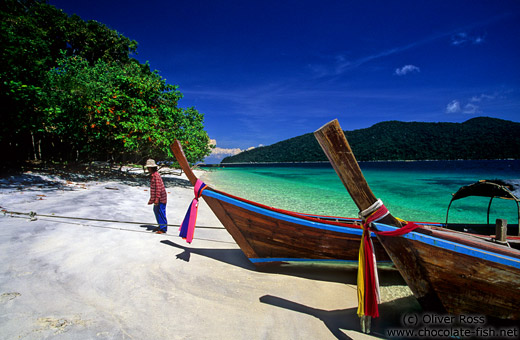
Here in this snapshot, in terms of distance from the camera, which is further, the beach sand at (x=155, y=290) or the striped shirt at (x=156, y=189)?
the striped shirt at (x=156, y=189)

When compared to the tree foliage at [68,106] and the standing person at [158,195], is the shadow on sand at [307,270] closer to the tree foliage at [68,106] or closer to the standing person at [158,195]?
the standing person at [158,195]

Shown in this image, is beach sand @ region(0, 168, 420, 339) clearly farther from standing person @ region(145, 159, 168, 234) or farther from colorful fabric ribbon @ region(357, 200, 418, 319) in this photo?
colorful fabric ribbon @ region(357, 200, 418, 319)

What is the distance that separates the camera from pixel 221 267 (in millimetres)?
4242

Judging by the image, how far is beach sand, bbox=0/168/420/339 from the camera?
2455 millimetres

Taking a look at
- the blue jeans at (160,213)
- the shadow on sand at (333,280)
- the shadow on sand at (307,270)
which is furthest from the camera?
the blue jeans at (160,213)

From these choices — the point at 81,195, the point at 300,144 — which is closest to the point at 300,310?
the point at 81,195

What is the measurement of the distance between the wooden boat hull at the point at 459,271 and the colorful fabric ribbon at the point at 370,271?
9 cm

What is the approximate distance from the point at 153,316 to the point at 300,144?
5904 inches

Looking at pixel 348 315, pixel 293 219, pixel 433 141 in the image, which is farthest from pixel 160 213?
pixel 433 141

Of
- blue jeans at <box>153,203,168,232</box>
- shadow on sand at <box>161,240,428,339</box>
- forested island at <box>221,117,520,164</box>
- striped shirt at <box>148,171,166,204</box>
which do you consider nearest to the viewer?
shadow on sand at <box>161,240,428,339</box>

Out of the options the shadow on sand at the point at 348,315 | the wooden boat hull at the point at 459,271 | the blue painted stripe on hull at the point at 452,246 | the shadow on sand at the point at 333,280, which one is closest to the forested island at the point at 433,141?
the shadow on sand at the point at 333,280

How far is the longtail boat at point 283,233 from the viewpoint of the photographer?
3.53 m

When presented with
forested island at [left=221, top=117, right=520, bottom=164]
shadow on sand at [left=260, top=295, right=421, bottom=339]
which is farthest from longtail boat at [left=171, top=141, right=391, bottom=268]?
forested island at [left=221, top=117, right=520, bottom=164]

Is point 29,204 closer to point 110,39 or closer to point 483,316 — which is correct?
point 483,316
